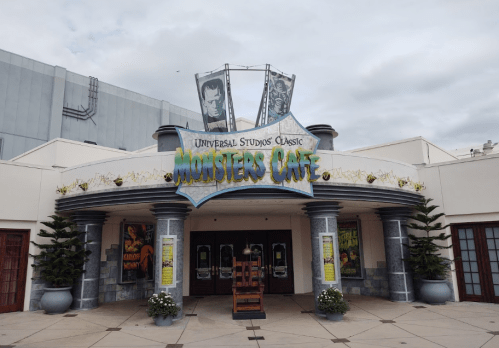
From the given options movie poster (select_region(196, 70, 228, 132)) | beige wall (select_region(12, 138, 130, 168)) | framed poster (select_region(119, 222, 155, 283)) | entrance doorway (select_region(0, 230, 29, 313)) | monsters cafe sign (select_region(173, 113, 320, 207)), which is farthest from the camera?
framed poster (select_region(119, 222, 155, 283))

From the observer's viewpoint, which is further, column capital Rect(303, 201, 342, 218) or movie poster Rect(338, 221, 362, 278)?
movie poster Rect(338, 221, 362, 278)

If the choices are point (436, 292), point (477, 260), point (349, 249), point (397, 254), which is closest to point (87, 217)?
point (349, 249)

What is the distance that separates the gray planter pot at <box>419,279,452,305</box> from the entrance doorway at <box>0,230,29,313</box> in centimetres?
1565

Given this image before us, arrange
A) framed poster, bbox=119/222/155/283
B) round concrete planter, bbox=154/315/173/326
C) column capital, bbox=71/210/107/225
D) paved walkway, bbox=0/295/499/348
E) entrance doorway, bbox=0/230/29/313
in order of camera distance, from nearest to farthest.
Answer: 1. paved walkway, bbox=0/295/499/348
2. round concrete planter, bbox=154/315/173/326
3. entrance doorway, bbox=0/230/29/313
4. column capital, bbox=71/210/107/225
5. framed poster, bbox=119/222/155/283

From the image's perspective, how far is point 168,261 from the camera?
11336 millimetres

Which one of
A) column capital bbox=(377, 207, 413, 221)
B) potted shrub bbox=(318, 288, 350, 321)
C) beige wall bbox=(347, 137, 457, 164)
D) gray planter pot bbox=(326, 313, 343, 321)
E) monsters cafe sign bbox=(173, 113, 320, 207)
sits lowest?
gray planter pot bbox=(326, 313, 343, 321)

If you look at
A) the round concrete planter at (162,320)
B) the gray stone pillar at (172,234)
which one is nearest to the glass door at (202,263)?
the gray stone pillar at (172,234)

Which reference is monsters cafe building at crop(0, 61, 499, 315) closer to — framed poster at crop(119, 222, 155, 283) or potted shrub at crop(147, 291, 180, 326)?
framed poster at crop(119, 222, 155, 283)

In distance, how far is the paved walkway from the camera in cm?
895

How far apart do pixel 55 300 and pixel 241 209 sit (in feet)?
25.0

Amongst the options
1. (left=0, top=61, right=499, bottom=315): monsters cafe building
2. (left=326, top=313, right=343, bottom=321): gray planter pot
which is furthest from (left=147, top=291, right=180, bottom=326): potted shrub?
(left=326, top=313, right=343, bottom=321): gray planter pot

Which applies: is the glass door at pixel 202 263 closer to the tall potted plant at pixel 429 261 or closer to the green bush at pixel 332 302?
the green bush at pixel 332 302

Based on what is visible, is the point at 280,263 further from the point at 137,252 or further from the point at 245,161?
the point at 245,161

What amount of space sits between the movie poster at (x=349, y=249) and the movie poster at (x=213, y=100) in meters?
7.65
